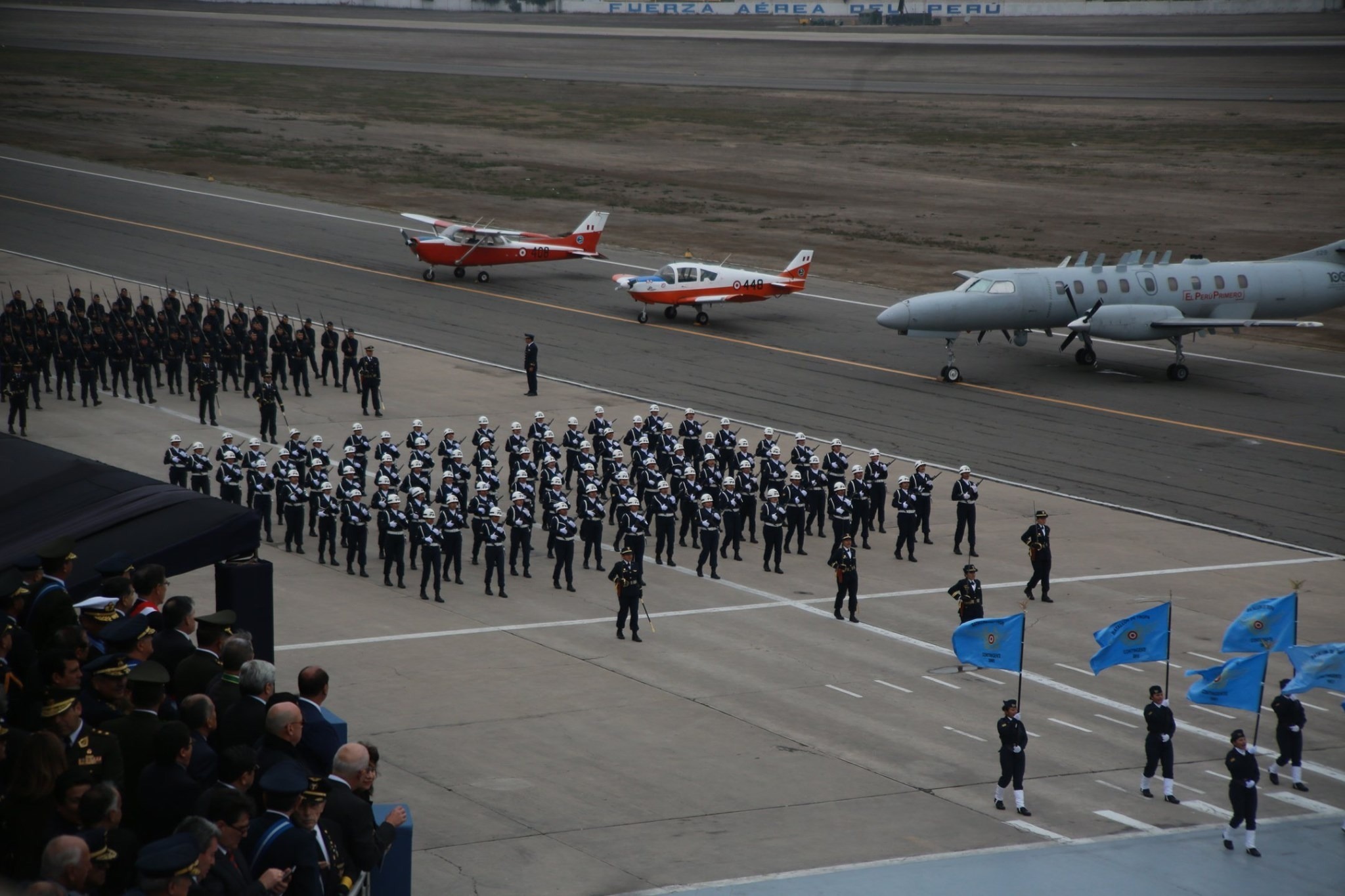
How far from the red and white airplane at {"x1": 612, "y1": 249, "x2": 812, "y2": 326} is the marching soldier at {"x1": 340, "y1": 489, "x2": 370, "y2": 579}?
22.0 metres

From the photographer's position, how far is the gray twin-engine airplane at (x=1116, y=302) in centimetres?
3869

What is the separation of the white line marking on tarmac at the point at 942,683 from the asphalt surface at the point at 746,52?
86.1 m

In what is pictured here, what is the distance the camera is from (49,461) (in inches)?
635

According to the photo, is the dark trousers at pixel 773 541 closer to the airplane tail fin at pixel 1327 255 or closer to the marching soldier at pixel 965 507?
the marching soldier at pixel 965 507

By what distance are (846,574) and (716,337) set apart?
74.8ft

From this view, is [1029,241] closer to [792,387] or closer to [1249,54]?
[792,387]

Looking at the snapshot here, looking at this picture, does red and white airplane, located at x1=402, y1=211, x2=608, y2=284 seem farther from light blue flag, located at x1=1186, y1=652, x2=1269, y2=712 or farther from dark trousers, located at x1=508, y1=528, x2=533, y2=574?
light blue flag, located at x1=1186, y1=652, x2=1269, y2=712

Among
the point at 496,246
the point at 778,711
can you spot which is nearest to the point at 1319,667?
the point at 778,711

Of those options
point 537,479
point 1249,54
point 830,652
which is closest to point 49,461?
point 830,652

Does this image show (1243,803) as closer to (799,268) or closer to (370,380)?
(370,380)

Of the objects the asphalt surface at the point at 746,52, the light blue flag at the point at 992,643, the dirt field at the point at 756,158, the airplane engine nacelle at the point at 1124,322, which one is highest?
Result: the asphalt surface at the point at 746,52

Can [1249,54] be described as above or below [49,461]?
above

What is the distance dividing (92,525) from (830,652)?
10538mm

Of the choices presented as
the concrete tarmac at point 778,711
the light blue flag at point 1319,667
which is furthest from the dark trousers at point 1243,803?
the light blue flag at point 1319,667
